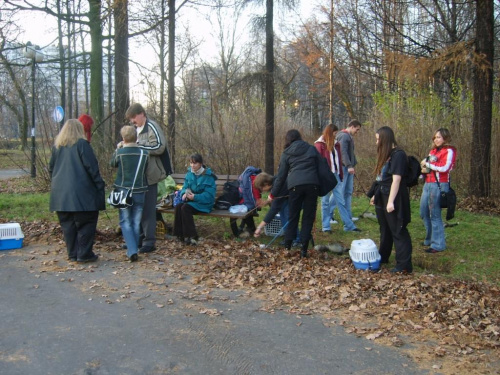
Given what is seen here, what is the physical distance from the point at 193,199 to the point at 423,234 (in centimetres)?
400

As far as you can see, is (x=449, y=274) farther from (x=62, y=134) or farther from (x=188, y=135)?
(x=188, y=135)

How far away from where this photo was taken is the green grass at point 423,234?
21.9ft

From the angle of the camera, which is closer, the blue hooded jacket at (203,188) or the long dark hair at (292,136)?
the long dark hair at (292,136)

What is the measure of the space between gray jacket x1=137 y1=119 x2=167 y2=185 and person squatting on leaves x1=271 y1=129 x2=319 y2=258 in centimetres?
172

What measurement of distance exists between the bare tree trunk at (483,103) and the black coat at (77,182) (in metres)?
8.57

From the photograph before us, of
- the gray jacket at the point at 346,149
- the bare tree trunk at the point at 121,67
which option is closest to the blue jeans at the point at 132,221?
the gray jacket at the point at 346,149

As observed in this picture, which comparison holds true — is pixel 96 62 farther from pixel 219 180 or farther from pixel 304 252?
pixel 304 252

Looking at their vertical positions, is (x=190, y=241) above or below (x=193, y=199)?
below

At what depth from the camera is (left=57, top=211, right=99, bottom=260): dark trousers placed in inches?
250

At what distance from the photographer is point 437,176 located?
7117 millimetres

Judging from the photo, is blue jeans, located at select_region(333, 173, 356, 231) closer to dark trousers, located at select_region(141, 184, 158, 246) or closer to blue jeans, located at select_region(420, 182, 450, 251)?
blue jeans, located at select_region(420, 182, 450, 251)

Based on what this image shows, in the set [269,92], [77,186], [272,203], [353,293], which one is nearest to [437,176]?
[272,203]

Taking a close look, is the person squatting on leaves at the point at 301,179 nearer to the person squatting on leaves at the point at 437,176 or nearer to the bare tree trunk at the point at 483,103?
the person squatting on leaves at the point at 437,176

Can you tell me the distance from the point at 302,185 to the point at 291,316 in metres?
2.30
